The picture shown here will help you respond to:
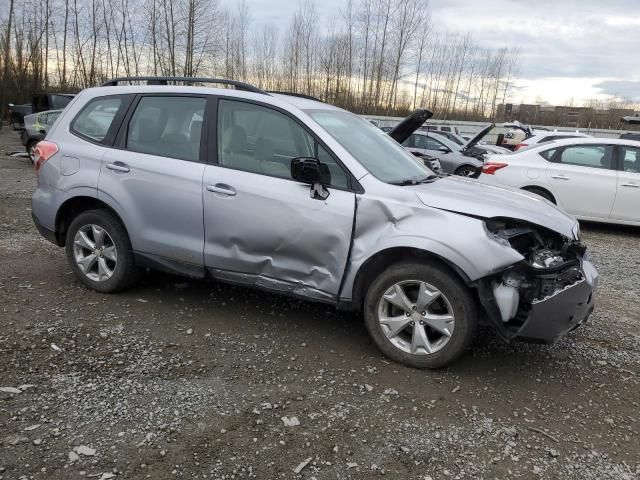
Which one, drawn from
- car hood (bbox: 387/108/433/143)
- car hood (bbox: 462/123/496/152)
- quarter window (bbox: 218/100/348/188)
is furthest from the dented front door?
car hood (bbox: 462/123/496/152)

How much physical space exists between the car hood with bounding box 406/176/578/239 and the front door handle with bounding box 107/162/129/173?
2.32m

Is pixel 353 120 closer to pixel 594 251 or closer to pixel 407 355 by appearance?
pixel 407 355

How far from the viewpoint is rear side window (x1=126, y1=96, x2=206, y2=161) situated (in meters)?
4.05

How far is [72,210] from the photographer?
457 centimetres

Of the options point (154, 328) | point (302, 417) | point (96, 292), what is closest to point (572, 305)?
point (302, 417)

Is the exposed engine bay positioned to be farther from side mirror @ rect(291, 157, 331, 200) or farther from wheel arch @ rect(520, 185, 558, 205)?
wheel arch @ rect(520, 185, 558, 205)

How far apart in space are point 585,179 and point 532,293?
20.1 ft

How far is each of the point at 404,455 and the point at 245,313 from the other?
2024mm

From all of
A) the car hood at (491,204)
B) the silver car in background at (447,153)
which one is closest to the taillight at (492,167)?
the silver car in background at (447,153)

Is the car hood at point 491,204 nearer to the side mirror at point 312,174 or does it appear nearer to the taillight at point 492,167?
the side mirror at point 312,174

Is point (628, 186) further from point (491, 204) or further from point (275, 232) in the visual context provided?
point (275, 232)

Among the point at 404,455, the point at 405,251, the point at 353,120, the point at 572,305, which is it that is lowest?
the point at 404,455

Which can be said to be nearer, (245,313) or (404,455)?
(404,455)

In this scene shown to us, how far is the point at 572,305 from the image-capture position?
321cm
